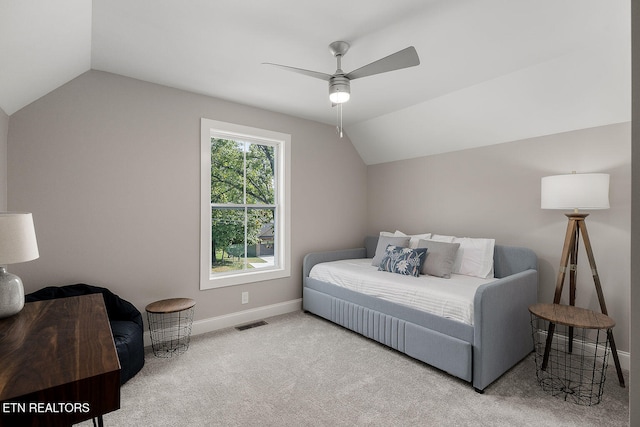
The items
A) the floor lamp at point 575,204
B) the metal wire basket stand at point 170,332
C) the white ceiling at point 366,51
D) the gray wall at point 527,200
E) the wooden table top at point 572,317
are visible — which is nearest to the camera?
the white ceiling at point 366,51

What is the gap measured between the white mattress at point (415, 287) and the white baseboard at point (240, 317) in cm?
62

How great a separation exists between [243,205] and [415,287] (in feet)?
7.18

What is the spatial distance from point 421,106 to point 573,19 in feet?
5.52

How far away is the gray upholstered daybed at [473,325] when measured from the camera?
2.33 metres

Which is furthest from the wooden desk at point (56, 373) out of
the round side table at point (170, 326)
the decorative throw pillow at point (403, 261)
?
the decorative throw pillow at point (403, 261)

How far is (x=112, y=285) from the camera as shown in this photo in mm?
2881

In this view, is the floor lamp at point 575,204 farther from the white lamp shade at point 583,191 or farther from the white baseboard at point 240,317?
the white baseboard at point 240,317

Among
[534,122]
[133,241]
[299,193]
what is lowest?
[133,241]

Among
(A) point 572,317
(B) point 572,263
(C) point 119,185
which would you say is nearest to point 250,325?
(C) point 119,185

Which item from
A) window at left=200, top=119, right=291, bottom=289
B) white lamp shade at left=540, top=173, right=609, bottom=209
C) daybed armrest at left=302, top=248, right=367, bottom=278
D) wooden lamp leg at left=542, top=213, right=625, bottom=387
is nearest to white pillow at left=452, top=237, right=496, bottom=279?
wooden lamp leg at left=542, top=213, right=625, bottom=387

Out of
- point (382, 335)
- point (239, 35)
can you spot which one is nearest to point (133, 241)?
point (239, 35)

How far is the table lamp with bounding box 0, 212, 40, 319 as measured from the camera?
56.1 inches

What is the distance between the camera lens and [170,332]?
3.17 m

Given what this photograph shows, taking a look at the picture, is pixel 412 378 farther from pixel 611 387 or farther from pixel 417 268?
pixel 611 387
